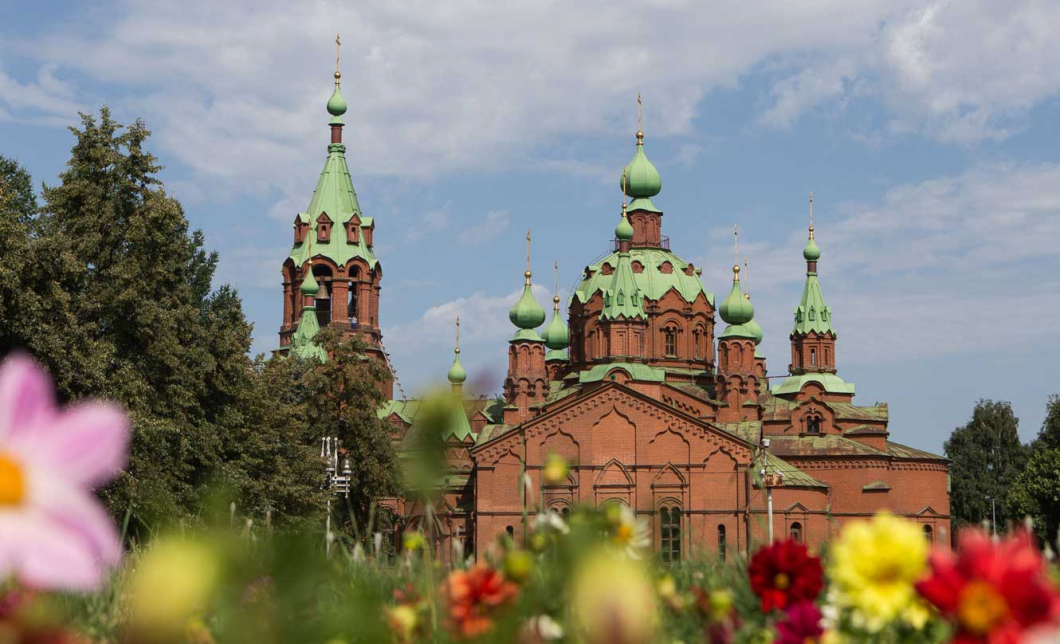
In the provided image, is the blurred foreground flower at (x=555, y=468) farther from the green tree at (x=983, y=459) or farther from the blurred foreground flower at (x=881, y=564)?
the green tree at (x=983, y=459)

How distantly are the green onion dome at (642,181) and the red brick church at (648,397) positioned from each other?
0.08 meters

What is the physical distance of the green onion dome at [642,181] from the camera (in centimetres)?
6869

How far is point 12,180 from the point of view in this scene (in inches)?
1935

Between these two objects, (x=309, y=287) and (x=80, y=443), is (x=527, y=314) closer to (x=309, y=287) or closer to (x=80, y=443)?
(x=309, y=287)

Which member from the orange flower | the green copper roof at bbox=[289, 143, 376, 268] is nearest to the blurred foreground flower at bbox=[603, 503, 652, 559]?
the orange flower

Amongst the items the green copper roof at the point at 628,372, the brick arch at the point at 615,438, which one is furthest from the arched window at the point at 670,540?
the green copper roof at the point at 628,372

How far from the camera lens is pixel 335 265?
6962 centimetres

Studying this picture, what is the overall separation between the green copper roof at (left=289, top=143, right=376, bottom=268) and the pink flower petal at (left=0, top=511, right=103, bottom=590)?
6870 cm

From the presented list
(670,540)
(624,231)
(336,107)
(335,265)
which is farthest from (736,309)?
(670,540)

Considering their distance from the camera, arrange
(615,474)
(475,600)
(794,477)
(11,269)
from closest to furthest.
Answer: (475,600), (11,269), (615,474), (794,477)

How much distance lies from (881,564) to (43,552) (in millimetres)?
1887

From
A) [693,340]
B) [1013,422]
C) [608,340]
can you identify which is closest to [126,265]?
[608,340]

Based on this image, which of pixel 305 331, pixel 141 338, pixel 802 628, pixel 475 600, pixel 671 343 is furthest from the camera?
pixel 305 331

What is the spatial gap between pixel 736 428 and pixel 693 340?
7798 mm
